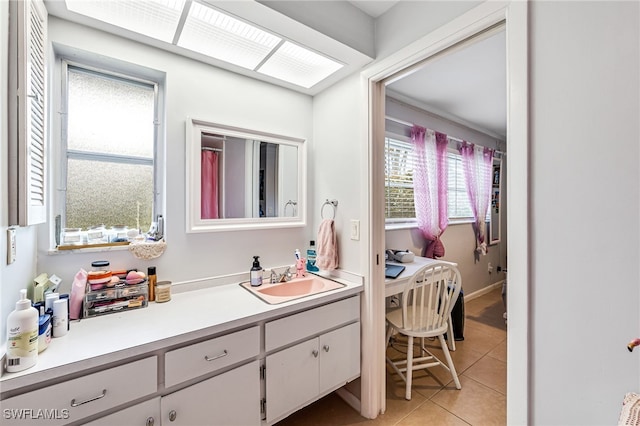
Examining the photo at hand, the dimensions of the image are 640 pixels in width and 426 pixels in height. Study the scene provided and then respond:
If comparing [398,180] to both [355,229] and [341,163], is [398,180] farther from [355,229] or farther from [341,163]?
[355,229]

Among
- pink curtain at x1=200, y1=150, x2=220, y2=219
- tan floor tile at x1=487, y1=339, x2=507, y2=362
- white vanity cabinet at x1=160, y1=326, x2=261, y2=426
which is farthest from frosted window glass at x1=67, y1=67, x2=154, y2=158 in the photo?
tan floor tile at x1=487, y1=339, x2=507, y2=362

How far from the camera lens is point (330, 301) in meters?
1.63

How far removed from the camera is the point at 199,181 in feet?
5.57

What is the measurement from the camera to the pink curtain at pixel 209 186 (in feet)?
5.67

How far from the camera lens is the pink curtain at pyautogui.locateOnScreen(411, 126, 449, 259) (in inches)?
122

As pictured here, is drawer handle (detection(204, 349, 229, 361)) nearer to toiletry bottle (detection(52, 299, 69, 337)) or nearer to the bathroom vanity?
the bathroom vanity

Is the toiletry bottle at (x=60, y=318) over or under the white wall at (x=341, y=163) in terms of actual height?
under

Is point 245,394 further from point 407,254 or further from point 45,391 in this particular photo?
point 407,254

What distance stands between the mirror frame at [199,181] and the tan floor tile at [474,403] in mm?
1609

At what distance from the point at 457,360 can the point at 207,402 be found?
2.12 meters

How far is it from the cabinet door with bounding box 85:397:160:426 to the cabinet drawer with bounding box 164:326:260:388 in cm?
8

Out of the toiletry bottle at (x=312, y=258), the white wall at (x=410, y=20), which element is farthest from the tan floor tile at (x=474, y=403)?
the white wall at (x=410, y=20)
